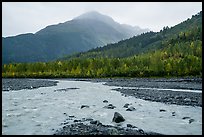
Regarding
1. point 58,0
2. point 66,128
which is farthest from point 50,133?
point 58,0

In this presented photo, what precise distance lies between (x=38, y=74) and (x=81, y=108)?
361 feet

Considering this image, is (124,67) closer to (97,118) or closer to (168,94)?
(168,94)

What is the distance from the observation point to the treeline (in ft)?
374

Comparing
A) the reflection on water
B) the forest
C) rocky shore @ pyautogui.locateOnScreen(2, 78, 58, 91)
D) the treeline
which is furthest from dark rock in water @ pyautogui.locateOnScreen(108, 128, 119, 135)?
the treeline

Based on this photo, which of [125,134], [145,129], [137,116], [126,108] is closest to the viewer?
[125,134]

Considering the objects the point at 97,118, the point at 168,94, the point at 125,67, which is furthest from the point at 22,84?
the point at 125,67

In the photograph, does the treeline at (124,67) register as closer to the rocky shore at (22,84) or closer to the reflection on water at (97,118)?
the rocky shore at (22,84)

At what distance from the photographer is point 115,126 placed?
24734 millimetres

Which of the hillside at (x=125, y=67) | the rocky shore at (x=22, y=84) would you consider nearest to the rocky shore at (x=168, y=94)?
the rocky shore at (x=22, y=84)

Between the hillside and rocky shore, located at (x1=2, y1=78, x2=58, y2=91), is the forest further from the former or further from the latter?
rocky shore, located at (x1=2, y1=78, x2=58, y2=91)

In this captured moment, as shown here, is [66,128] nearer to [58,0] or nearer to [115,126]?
[115,126]

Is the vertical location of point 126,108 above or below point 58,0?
below

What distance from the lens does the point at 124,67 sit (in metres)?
136

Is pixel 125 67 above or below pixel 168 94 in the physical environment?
above
